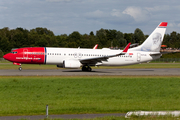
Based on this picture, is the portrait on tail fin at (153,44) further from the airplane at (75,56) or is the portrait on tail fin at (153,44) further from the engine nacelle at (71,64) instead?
the engine nacelle at (71,64)

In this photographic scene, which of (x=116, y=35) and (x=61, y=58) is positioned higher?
(x=116, y=35)

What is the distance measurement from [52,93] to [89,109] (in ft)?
17.3

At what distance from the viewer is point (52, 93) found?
17266mm

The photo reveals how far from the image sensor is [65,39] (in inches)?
5743

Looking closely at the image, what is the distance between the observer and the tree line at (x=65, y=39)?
107m

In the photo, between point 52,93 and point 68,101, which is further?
point 52,93

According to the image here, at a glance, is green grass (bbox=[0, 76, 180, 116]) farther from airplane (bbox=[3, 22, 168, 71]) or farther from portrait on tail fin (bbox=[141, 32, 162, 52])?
portrait on tail fin (bbox=[141, 32, 162, 52])

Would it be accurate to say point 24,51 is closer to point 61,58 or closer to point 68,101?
point 61,58

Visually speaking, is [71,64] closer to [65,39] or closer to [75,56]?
[75,56]

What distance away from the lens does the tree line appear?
10712 cm

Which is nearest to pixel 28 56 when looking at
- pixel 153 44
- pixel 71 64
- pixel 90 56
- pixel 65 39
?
pixel 71 64

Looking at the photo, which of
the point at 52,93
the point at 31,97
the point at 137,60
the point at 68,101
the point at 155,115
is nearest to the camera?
the point at 155,115

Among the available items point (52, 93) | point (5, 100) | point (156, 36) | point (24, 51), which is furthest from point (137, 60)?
point (5, 100)

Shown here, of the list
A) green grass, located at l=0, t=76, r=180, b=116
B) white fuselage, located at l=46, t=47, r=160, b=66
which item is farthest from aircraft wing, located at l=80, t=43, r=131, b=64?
green grass, located at l=0, t=76, r=180, b=116
